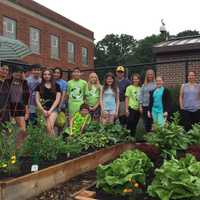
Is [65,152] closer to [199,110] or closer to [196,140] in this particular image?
[196,140]

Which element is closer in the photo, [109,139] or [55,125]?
[109,139]

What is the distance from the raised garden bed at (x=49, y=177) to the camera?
4992 mm

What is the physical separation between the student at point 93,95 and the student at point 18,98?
1.35 meters

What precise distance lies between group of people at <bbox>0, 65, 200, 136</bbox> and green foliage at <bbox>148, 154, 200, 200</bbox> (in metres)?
3.51

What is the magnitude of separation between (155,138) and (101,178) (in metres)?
1.71

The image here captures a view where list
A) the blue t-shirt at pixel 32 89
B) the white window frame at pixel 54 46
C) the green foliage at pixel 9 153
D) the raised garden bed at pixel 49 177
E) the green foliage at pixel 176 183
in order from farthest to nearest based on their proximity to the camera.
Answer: the white window frame at pixel 54 46, the blue t-shirt at pixel 32 89, the green foliage at pixel 9 153, the raised garden bed at pixel 49 177, the green foliage at pixel 176 183

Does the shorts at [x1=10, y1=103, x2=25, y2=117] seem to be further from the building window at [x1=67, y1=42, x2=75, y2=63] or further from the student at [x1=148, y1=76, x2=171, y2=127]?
the building window at [x1=67, y1=42, x2=75, y2=63]

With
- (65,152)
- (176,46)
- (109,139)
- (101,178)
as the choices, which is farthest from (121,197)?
(176,46)

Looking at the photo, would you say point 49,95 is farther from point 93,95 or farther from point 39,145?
point 39,145

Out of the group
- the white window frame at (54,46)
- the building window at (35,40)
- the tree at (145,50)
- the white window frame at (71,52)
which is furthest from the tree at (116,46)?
the building window at (35,40)

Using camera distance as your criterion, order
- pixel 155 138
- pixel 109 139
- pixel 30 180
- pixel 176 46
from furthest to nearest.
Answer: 1. pixel 176 46
2. pixel 109 139
3. pixel 155 138
4. pixel 30 180

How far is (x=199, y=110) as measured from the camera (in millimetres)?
8328

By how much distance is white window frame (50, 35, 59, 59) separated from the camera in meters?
37.8

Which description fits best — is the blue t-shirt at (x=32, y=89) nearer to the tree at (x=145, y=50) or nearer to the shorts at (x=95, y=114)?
the shorts at (x=95, y=114)
